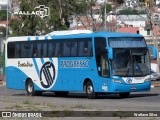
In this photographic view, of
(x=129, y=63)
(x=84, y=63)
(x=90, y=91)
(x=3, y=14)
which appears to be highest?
(x=3, y=14)

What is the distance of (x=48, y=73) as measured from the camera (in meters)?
35.8

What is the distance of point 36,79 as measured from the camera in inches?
1443

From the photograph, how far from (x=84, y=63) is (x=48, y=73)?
325 cm

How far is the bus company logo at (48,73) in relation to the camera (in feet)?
116

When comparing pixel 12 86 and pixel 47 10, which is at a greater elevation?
pixel 47 10

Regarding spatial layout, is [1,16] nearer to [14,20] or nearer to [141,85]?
[14,20]

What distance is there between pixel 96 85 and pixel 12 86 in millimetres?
7400

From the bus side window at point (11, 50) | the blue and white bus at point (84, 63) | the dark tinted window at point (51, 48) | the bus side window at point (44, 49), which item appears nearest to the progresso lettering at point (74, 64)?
the blue and white bus at point (84, 63)

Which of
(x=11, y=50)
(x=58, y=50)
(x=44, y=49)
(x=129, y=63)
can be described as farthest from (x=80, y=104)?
(x=11, y=50)

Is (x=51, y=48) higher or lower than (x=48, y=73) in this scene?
higher

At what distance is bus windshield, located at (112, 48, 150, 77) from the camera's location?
31875mm

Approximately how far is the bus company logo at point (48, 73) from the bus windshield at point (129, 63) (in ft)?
15.1

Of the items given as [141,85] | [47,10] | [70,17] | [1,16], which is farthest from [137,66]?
[1,16]

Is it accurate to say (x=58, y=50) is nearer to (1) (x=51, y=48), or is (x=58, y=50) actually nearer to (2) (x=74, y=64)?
(1) (x=51, y=48)
